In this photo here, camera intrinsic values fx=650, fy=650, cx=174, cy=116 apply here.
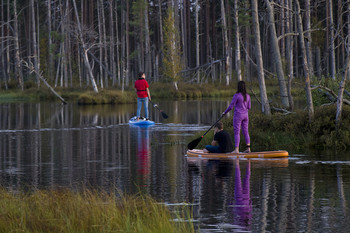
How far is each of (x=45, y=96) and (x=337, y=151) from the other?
1901 inches

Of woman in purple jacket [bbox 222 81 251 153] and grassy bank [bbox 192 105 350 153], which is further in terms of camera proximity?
grassy bank [bbox 192 105 350 153]

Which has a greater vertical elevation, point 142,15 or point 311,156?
point 142,15

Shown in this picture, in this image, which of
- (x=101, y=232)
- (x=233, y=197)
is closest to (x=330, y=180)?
(x=233, y=197)

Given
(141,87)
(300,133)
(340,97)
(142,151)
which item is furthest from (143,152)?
(141,87)

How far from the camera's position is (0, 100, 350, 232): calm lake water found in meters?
9.59

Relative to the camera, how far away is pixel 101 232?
25.8 feet

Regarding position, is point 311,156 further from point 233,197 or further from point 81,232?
point 81,232

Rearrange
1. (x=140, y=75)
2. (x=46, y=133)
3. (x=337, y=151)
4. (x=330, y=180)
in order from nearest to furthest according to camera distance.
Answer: (x=330, y=180) → (x=337, y=151) → (x=46, y=133) → (x=140, y=75)

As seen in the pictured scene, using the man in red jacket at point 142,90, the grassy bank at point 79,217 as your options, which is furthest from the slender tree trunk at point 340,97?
the man in red jacket at point 142,90

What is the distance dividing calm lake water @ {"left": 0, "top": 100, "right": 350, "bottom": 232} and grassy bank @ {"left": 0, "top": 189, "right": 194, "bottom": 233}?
0.83 meters

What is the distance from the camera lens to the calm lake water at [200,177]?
9594mm

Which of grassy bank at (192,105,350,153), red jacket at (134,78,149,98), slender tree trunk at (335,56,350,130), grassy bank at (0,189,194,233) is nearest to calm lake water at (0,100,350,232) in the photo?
grassy bank at (0,189,194,233)

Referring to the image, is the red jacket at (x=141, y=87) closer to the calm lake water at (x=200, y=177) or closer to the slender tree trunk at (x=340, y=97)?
the calm lake water at (x=200, y=177)

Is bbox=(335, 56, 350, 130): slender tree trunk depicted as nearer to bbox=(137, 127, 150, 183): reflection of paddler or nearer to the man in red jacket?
bbox=(137, 127, 150, 183): reflection of paddler
